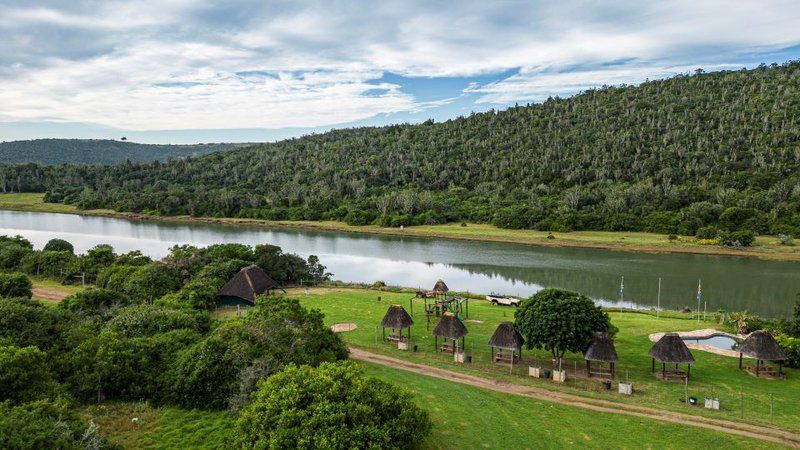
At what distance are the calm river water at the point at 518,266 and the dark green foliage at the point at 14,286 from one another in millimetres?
26061

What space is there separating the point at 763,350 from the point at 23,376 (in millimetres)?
28320

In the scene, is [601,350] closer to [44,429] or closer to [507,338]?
[507,338]

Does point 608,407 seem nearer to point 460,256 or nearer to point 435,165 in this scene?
point 460,256

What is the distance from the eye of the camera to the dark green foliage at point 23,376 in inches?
→ 617

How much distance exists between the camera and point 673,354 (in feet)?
74.0

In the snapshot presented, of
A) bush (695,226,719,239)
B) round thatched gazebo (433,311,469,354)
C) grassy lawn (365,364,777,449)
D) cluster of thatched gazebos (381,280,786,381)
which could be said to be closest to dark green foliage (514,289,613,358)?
cluster of thatched gazebos (381,280,786,381)

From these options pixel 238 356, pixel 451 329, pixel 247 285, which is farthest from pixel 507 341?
pixel 247 285

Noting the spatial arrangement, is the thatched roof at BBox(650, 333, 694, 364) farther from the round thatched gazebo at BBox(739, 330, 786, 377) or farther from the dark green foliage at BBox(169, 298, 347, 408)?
the dark green foliage at BBox(169, 298, 347, 408)

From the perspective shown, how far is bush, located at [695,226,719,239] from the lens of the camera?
6906 cm

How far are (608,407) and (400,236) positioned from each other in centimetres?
6606

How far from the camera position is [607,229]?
3157 inches

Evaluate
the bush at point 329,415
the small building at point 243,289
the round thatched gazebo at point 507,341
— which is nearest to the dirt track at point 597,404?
the round thatched gazebo at point 507,341

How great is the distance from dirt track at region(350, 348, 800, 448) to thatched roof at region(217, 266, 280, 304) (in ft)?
45.8

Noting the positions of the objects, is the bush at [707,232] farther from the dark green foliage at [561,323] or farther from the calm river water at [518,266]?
the dark green foliage at [561,323]
